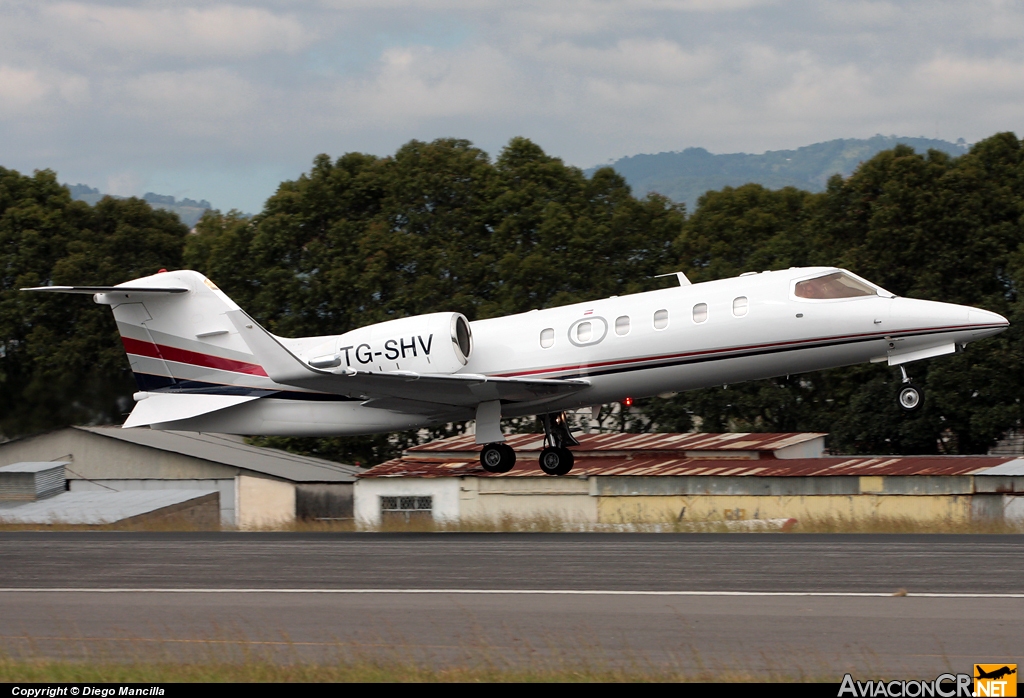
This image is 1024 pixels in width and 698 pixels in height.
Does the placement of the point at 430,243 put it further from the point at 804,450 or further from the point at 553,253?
the point at 804,450

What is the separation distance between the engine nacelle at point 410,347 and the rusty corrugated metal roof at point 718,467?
42.4 ft

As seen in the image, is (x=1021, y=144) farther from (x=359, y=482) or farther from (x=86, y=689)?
(x=86, y=689)

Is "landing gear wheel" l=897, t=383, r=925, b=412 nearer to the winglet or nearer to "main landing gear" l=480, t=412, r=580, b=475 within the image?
"main landing gear" l=480, t=412, r=580, b=475

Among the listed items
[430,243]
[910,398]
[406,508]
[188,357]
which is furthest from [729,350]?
[430,243]

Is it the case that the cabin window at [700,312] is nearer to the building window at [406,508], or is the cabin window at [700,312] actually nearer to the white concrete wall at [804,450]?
the building window at [406,508]

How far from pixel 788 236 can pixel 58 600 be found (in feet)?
124

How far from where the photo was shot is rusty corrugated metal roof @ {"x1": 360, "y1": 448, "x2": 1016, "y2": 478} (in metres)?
33.7

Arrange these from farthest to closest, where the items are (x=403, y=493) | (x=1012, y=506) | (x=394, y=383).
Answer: (x=403, y=493) < (x=1012, y=506) < (x=394, y=383)

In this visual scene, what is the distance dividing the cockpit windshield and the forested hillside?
21.6 m

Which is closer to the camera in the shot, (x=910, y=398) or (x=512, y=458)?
(x=910, y=398)

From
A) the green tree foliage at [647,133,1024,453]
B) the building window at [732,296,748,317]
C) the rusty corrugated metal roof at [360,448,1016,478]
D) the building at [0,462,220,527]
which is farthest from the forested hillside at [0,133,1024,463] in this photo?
the building window at [732,296,748,317]

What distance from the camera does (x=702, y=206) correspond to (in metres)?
51.5

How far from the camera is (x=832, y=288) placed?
21.2m

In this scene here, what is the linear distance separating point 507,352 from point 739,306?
4.65 m
